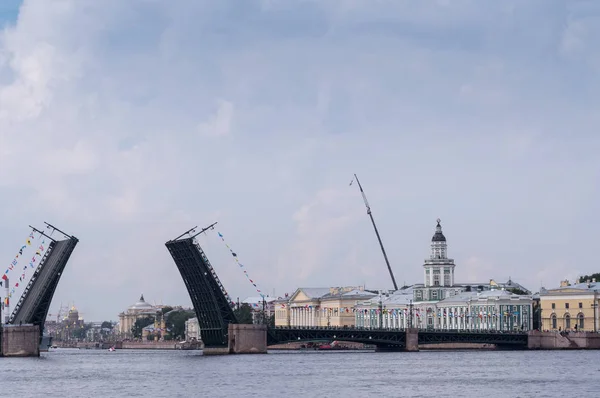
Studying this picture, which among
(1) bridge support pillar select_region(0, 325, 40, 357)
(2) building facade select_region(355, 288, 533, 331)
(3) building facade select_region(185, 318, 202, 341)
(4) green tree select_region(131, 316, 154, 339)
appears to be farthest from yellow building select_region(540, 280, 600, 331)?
(4) green tree select_region(131, 316, 154, 339)

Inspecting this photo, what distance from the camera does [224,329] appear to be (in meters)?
65.2

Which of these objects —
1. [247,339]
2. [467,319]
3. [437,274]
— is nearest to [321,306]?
[437,274]

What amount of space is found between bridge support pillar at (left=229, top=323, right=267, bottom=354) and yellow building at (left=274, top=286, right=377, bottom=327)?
43989 mm

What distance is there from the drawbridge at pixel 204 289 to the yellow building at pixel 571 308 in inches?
1131

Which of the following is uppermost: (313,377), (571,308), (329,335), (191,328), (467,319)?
(191,328)

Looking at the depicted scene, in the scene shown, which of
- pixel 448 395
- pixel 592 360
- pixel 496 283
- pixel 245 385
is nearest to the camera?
pixel 448 395

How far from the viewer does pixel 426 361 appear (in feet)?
202

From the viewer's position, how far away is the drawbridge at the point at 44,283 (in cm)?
5872

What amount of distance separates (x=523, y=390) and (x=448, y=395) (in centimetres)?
252

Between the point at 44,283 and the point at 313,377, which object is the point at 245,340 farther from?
the point at 313,377

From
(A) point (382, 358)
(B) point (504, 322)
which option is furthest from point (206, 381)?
(B) point (504, 322)

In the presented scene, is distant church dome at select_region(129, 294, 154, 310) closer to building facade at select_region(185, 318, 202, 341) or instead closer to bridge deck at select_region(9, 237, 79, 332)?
building facade at select_region(185, 318, 202, 341)

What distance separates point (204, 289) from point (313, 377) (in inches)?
525

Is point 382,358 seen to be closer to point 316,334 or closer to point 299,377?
point 316,334
